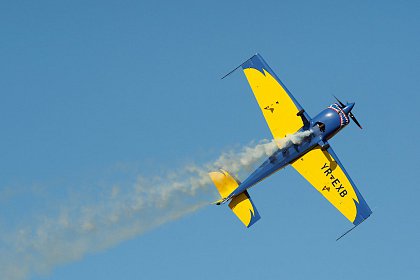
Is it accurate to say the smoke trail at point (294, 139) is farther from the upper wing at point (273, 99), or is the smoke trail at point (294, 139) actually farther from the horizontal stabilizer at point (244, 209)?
the horizontal stabilizer at point (244, 209)

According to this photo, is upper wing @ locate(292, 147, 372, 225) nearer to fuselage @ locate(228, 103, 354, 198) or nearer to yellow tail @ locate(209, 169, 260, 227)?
fuselage @ locate(228, 103, 354, 198)

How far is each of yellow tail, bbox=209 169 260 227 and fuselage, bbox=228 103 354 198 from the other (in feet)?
1.08

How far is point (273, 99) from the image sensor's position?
4691cm

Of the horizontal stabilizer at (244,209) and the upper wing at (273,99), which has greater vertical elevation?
the upper wing at (273,99)

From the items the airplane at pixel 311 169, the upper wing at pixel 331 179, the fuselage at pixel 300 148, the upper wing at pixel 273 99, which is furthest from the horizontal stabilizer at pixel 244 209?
the upper wing at pixel 273 99

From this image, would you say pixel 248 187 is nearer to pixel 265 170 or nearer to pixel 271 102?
pixel 265 170

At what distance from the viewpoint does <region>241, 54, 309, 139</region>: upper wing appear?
46.1 meters

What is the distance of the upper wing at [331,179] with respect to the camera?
148ft

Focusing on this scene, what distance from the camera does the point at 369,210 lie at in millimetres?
45062

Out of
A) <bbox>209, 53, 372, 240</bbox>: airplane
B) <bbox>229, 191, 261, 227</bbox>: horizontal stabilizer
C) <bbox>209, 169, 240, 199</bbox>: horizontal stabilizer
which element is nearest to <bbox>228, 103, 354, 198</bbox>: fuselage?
<bbox>209, 53, 372, 240</bbox>: airplane

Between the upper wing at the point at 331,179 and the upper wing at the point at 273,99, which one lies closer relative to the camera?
the upper wing at the point at 331,179

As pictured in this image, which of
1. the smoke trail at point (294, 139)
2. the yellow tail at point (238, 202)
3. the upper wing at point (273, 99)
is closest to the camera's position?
the smoke trail at point (294, 139)

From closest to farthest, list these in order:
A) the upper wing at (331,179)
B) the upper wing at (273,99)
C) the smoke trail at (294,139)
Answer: the smoke trail at (294,139) < the upper wing at (331,179) < the upper wing at (273,99)

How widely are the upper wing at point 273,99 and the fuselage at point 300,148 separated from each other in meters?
0.89
